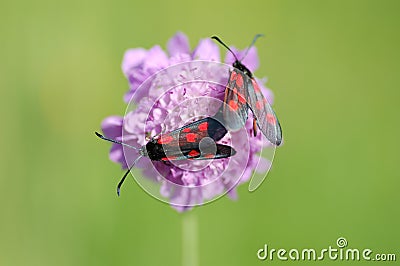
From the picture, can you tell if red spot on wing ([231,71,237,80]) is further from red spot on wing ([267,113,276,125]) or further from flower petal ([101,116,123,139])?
flower petal ([101,116,123,139])

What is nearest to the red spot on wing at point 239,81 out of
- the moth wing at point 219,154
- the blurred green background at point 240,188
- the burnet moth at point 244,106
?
the burnet moth at point 244,106

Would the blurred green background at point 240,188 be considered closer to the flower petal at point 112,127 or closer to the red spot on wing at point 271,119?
the flower petal at point 112,127

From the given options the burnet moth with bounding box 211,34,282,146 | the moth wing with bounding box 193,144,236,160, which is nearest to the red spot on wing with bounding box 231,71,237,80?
the burnet moth with bounding box 211,34,282,146

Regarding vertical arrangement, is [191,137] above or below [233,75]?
below

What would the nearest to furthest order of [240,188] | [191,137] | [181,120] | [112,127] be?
[191,137] < [181,120] < [112,127] < [240,188]

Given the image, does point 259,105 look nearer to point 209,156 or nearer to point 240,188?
point 209,156

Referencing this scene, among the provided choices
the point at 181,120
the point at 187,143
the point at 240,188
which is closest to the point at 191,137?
the point at 187,143

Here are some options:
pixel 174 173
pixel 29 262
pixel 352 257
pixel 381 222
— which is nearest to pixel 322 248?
pixel 352 257
